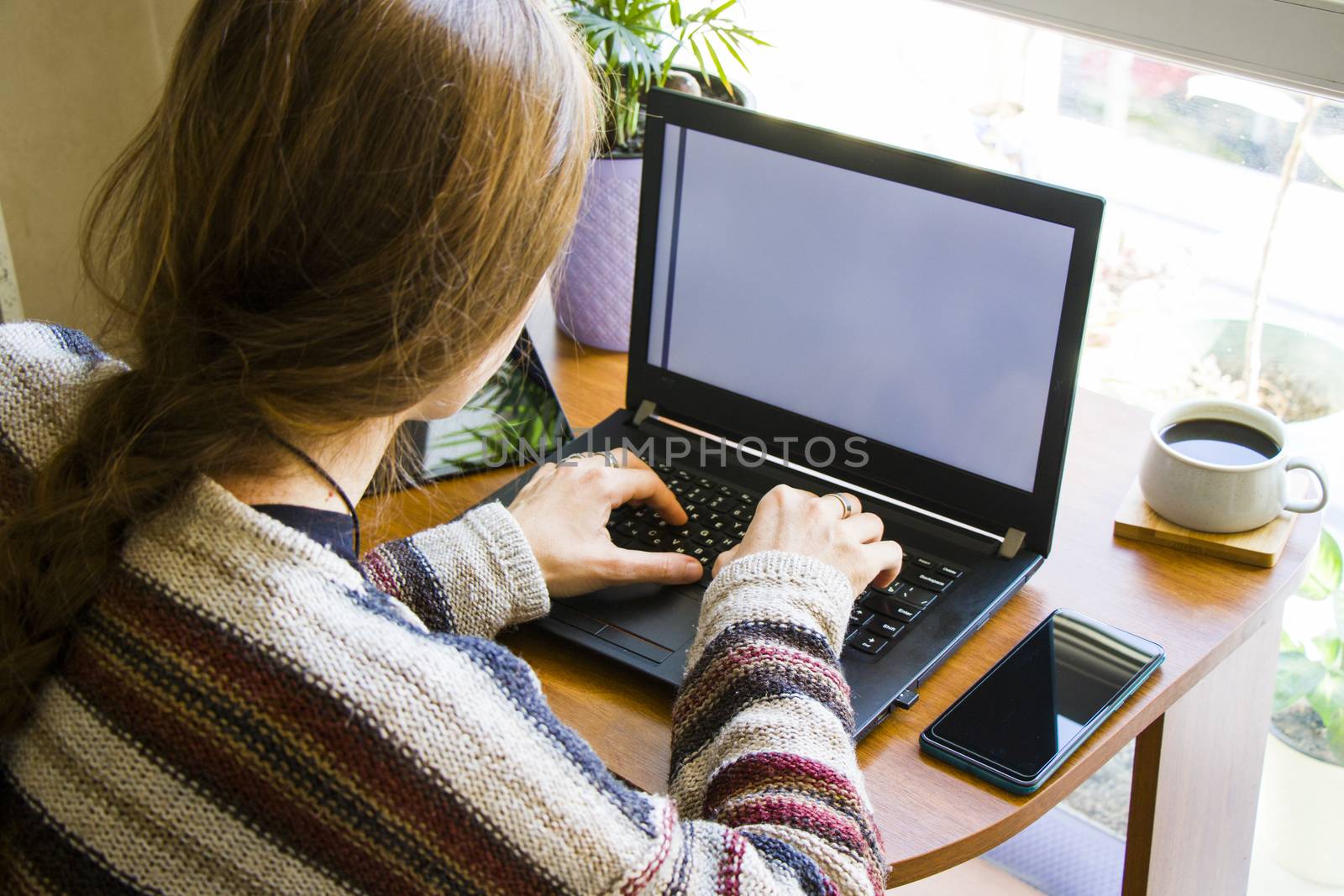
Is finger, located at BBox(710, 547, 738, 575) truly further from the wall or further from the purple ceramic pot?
the wall

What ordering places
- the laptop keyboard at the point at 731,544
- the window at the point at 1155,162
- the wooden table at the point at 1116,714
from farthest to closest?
the window at the point at 1155,162
the laptop keyboard at the point at 731,544
the wooden table at the point at 1116,714

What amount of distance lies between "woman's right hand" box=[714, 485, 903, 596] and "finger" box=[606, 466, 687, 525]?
0.30 ft

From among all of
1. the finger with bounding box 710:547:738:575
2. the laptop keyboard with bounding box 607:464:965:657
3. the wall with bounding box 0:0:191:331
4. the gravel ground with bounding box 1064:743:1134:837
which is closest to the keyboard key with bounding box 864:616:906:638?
the laptop keyboard with bounding box 607:464:965:657

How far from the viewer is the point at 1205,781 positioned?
3.48ft

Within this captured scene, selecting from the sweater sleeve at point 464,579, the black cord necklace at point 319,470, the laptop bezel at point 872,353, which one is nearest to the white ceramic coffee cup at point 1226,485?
the laptop bezel at point 872,353

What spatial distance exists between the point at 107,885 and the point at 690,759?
306mm

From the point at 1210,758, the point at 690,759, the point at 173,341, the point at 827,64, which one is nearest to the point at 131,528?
the point at 173,341

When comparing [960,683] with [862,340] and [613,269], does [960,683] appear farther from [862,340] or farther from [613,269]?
[613,269]

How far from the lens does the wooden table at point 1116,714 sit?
A: 29.7 inches

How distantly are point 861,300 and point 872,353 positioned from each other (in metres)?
0.04

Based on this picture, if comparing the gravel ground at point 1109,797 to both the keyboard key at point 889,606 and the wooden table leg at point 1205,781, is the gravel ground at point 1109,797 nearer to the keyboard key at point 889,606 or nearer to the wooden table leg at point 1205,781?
the wooden table leg at point 1205,781

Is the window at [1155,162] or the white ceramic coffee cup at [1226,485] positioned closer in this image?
the white ceramic coffee cup at [1226,485]

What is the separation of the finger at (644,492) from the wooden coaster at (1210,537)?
35cm

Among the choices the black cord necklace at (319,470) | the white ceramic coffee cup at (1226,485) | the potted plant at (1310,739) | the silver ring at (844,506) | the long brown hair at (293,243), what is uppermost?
the long brown hair at (293,243)
